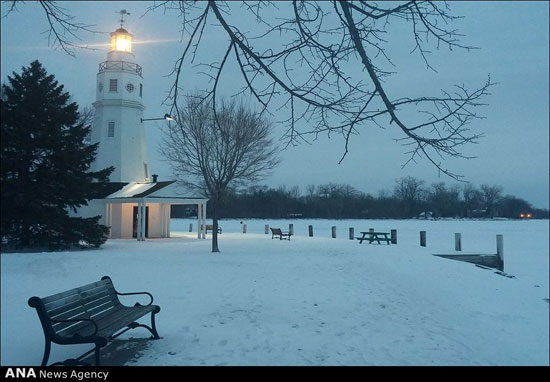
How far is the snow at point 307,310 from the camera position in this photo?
16.5ft

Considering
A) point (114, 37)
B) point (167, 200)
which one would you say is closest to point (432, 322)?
point (167, 200)

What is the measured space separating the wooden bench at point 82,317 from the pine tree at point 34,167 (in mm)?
657

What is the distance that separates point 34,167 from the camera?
15.2ft

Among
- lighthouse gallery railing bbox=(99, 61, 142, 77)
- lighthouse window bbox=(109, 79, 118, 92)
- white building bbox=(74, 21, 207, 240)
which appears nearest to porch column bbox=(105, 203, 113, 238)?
white building bbox=(74, 21, 207, 240)

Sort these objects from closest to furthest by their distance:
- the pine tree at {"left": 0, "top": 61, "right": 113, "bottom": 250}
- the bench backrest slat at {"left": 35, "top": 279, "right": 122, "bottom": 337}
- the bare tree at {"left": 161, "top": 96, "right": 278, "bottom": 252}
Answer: the pine tree at {"left": 0, "top": 61, "right": 113, "bottom": 250} < the bench backrest slat at {"left": 35, "top": 279, "right": 122, "bottom": 337} < the bare tree at {"left": 161, "top": 96, "right": 278, "bottom": 252}

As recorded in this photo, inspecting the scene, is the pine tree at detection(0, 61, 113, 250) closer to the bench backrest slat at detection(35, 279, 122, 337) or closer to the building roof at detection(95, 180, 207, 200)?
the bench backrest slat at detection(35, 279, 122, 337)

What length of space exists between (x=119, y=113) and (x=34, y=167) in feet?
65.9

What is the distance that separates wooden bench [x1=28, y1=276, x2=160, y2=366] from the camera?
166 inches

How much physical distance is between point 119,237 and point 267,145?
1085 cm

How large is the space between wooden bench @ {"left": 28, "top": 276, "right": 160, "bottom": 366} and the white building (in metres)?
17.3

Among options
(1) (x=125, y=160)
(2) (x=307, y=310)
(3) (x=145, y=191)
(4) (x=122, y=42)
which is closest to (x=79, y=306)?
(2) (x=307, y=310)

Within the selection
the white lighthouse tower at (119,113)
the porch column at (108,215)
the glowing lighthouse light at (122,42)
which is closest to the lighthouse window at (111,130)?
the white lighthouse tower at (119,113)

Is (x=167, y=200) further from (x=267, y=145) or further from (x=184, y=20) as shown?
(x=184, y=20)

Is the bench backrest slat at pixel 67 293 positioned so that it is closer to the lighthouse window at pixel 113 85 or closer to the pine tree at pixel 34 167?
the pine tree at pixel 34 167
